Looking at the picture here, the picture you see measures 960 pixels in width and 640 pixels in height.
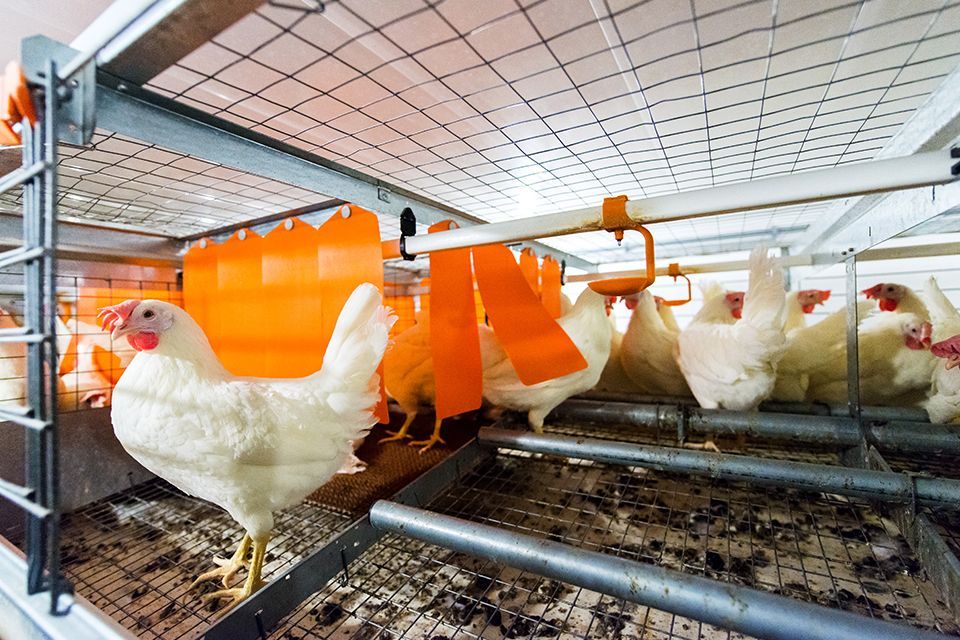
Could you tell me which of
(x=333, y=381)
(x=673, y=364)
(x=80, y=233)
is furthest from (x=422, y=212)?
(x=673, y=364)

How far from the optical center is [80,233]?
1577 millimetres

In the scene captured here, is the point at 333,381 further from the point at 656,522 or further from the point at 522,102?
the point at 656,522

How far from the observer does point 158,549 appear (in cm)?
120

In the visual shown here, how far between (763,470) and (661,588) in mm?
676

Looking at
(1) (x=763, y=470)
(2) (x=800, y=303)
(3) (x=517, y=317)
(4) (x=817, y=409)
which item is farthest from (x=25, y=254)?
(2) (x=800, y=303)

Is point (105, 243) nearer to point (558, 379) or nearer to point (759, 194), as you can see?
point (558, 379)

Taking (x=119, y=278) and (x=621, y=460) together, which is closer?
(x=621, y=460)

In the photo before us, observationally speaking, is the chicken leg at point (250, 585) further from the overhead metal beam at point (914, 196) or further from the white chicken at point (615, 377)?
the white chicken at point (615, 377)

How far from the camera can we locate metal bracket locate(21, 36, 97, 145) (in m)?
0.56

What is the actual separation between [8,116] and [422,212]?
0.95m

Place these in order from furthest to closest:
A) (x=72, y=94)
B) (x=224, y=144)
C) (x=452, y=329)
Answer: (x=452, y=329), (x=224, y=144), (x=72, y=94)

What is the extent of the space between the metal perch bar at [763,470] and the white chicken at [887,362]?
3.79ft

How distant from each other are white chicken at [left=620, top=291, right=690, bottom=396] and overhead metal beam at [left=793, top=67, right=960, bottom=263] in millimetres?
991

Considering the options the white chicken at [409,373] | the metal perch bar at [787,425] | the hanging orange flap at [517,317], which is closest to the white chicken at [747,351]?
the metal perch bar at [787,425]
